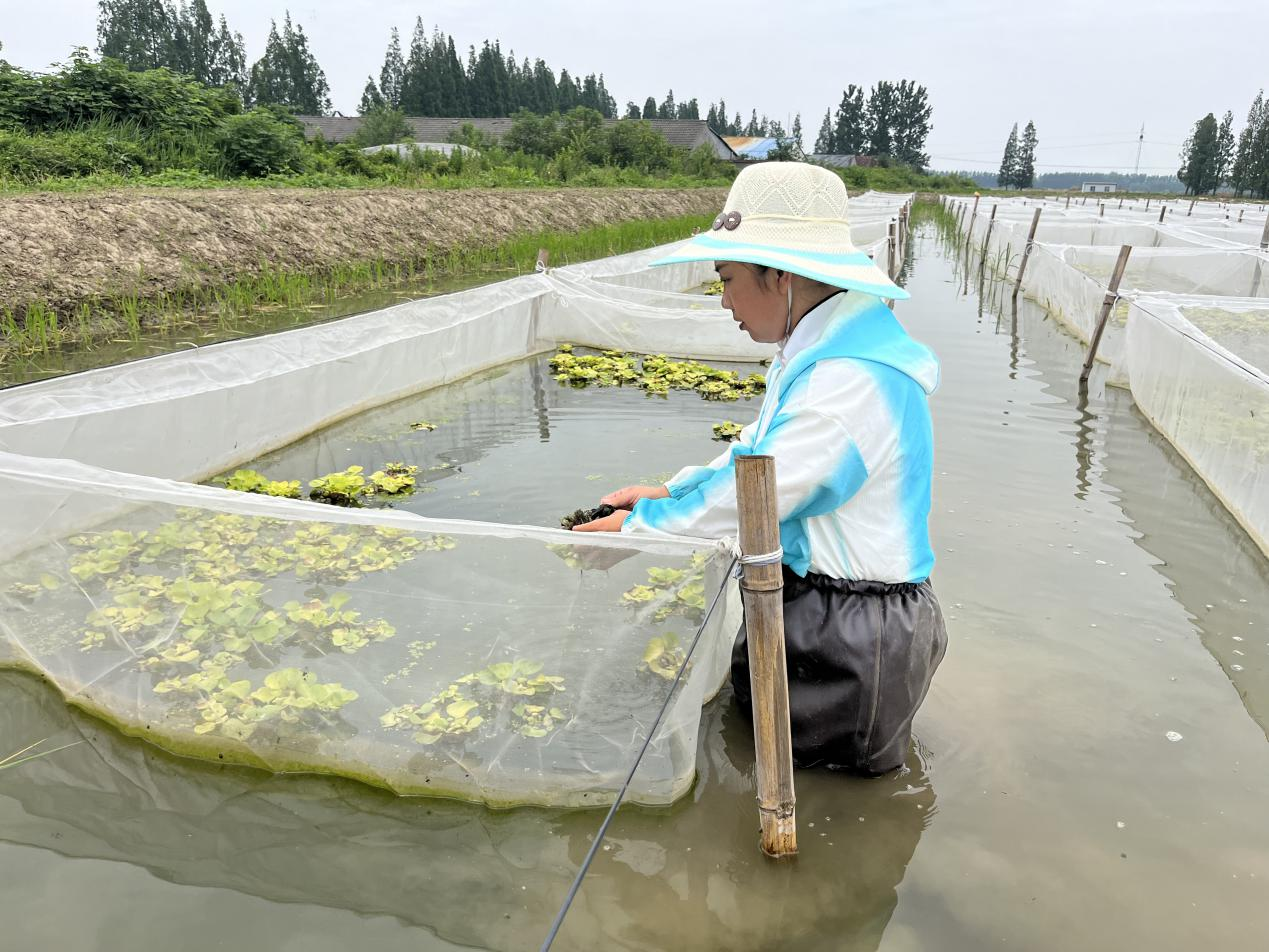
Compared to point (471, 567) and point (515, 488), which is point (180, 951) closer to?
point (471, 567)

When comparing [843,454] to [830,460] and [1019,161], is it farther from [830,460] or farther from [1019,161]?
[1019,161]

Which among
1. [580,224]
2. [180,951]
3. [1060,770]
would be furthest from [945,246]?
[180,951]

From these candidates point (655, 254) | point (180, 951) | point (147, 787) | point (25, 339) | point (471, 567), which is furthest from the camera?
point (655, 254)

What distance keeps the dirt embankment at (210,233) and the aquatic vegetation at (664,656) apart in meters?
6.12

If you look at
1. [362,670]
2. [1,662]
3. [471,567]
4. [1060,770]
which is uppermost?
[471,567]

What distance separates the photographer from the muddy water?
1.77 metres

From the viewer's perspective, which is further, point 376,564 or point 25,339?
point 25,339

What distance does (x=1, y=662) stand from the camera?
8.22ft

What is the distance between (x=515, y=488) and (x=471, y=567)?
2379mm

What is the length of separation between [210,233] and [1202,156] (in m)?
69.3

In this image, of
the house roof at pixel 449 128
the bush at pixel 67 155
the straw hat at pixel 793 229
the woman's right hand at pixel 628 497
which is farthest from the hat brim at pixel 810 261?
the house roof at pixel 449 128

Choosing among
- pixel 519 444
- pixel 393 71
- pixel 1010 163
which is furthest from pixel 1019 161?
pixel 519 444

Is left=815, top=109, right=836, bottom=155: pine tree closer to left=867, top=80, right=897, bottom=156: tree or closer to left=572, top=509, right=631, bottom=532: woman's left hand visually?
left=867, top=80, right=897, bottom=156: tree

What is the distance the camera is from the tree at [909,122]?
264 feet
